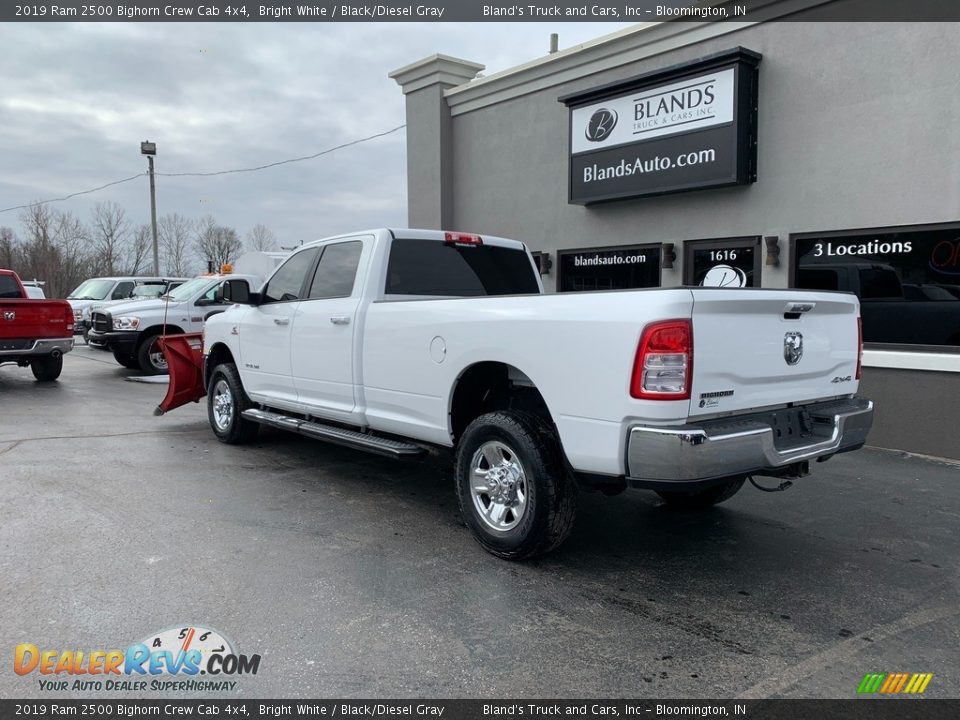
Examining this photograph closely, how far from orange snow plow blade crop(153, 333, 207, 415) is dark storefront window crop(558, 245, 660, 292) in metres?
5.32

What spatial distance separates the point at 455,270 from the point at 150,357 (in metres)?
9.49

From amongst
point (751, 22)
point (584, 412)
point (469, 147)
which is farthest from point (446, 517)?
point (469, 147)

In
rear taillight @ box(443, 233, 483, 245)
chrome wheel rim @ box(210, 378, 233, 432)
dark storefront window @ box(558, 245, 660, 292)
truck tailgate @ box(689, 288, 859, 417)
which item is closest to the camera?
truck tailgate @ box(689, 288, 859, 417)

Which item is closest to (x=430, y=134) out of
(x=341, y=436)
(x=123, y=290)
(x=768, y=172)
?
(x=768, y=172)

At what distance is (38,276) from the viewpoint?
4781 cm

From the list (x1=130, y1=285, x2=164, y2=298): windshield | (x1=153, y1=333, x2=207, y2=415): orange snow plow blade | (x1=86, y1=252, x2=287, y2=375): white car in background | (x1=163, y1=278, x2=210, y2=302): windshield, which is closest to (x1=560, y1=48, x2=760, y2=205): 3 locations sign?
(x1=153, y1=333, x2=207, y2=415): orange snow plow blade

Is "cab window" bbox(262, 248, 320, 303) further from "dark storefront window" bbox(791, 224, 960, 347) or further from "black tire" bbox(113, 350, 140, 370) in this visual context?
"black tire" bbox(113, 350, 140, 370)

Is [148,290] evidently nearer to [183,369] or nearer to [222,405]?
[183,369]

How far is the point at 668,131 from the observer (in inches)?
381

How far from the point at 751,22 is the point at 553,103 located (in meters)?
3.22

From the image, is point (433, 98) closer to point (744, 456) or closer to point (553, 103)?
point (553, 103)

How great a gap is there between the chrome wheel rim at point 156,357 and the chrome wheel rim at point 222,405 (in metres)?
6.52

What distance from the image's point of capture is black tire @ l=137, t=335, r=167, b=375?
13.8 metres

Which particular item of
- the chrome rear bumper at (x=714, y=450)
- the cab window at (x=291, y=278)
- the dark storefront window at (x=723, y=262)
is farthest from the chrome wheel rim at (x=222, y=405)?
the dark storefront window at (x=723, y=262)
